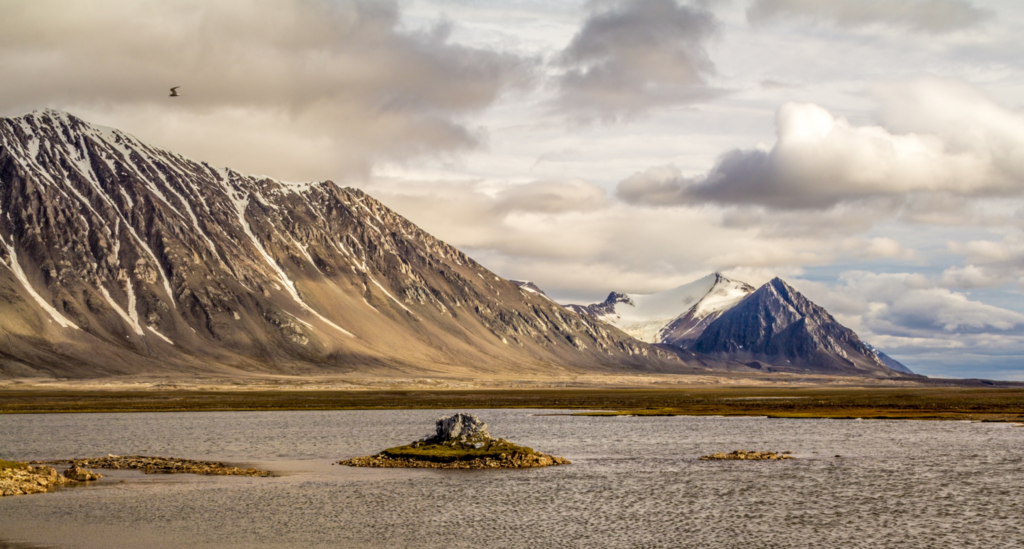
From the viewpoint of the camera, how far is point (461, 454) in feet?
244

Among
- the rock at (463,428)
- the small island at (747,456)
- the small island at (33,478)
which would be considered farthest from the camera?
the rock at (463,428)

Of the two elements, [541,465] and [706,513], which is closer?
[706,513]

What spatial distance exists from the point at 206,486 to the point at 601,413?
8755 centimetres

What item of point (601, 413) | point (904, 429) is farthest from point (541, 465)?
point (601, 413)

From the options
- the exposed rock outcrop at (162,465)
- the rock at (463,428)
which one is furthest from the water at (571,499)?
the rock at (463,428)

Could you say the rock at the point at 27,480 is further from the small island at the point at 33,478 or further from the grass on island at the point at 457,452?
the grass on island at the point at 457,452

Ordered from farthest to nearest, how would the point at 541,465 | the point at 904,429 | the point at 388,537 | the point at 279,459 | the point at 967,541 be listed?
the point at 904,429
the point at 279,459
the point at 541,465
the point at 388,537
the point at 967,541

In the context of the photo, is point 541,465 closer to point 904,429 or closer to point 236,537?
point 236,537

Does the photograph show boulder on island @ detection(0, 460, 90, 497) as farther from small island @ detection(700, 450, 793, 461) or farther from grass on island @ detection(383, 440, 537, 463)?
small island @ detection(700, 450, 793, 461)

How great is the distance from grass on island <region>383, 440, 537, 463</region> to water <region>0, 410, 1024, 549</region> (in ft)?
12.3

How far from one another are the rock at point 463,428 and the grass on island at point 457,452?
3.36ft

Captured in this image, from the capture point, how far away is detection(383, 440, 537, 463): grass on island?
74250 millimetres

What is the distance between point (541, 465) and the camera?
73000 mm

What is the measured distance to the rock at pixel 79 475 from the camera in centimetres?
6482
